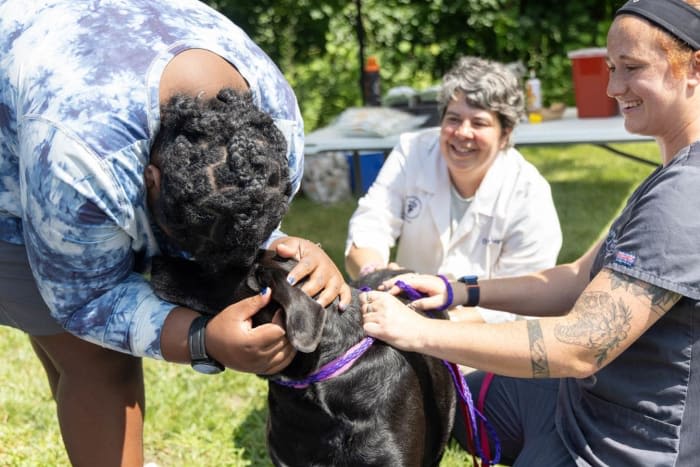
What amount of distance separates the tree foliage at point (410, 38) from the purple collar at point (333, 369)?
7.31 m

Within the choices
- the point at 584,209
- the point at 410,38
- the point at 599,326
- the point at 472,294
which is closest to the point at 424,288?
the point at 472,294

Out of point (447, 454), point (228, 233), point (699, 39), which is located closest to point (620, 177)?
point (447, 454)

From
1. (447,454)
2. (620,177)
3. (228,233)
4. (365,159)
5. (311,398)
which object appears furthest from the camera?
(620,177)

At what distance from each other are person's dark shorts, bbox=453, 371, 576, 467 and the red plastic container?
3885 mm

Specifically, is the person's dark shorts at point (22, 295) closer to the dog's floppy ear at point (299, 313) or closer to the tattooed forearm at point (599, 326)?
the dog's floppy ear at point (299, 313)

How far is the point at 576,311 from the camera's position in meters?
2.22

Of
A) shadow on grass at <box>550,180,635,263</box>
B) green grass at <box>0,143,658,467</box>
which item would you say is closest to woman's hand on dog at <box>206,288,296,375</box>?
green grass at <box>0,143,658,467</box>

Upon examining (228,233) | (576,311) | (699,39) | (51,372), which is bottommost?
(51,372)

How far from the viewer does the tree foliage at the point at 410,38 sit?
9898 mm

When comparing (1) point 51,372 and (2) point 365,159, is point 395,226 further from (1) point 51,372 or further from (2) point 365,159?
(2) point 365,159

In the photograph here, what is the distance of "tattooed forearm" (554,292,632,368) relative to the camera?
216 cm

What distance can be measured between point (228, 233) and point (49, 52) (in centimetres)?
64

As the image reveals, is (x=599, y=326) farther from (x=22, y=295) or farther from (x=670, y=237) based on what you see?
(x=22, y=295)

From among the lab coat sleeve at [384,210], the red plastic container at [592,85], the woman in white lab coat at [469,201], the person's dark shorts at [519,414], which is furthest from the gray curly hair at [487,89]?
the red plastic container at [592,85]
